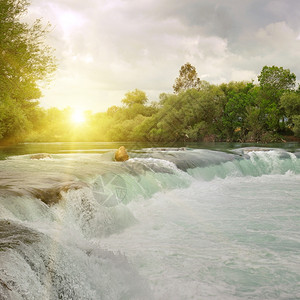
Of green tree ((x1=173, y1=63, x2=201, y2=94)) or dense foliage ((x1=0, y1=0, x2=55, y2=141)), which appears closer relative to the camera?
dense foliage ((x1=0, y1=0, x2=55, y2=141))

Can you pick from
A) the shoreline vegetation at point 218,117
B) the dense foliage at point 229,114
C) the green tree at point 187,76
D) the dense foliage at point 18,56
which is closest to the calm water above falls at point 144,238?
the dense foliage at point 18,56

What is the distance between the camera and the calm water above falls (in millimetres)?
3266

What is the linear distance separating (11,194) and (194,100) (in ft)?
140

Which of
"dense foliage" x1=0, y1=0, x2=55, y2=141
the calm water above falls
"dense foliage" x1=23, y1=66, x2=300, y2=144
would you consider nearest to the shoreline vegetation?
"dense foliage" x1=23, y1=66, x2=300, y2=144

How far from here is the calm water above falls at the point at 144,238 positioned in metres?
3.27

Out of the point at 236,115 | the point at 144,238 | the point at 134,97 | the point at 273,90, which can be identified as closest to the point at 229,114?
the point at 236,115

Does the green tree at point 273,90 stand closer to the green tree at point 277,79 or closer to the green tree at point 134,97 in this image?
the green tree at point 277,79

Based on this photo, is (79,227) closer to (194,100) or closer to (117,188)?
(117,188)

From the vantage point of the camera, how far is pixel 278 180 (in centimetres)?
1305

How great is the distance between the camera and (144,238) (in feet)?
19.0

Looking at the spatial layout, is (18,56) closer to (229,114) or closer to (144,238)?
(144,238)

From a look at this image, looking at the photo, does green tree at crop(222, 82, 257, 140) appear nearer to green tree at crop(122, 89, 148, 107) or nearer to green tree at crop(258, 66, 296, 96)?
green tree at crop(258, 66, 296, 96)

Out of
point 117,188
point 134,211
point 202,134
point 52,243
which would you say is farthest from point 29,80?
point 202,134

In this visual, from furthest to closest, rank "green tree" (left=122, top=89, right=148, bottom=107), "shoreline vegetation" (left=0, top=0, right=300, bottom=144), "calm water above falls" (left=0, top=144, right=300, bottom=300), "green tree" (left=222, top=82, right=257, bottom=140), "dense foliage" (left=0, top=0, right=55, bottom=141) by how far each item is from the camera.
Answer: "green tree" (left=122, top=89, right=148, bottom=107) < "green tree" (left=222, top=82, right=257, bottom=140) < "shoreline vegetation" (left=0, top=0, right=300, bottom=144) < "dense foliage" (left=0, top=0, right=55, bottom=141) < "calm water above falls" (left=0, top=144, right=300, bottom=300)
